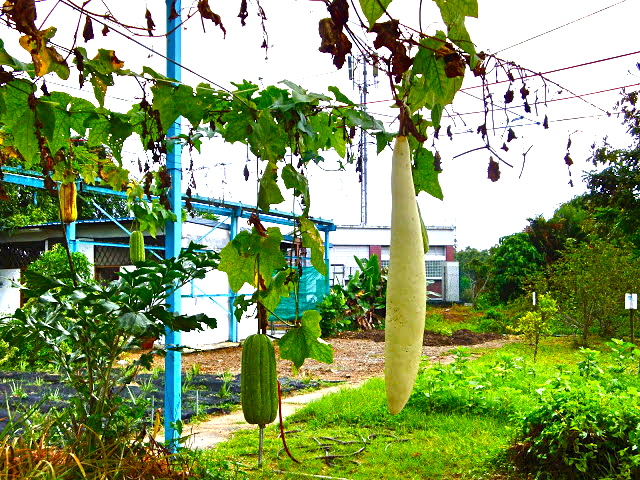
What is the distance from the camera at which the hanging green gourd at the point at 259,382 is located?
1.86m

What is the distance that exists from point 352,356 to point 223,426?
557 centimetres

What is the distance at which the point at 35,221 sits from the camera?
13.4m

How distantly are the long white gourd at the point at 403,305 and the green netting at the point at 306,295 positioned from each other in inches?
490

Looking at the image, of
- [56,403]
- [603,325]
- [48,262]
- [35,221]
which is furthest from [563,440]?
[35,221]

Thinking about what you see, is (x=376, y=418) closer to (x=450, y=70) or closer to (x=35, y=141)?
(x=35, y=141)

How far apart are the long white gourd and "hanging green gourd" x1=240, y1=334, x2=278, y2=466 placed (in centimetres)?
105

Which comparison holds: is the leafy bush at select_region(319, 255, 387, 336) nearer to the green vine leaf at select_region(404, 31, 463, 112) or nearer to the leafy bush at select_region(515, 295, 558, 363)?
the leafy bush at select_region(515, 295, 558, 363)

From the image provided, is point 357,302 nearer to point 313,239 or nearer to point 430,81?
point 313,239

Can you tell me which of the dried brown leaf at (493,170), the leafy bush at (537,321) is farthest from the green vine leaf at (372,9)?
the leafy bush at (537,321)

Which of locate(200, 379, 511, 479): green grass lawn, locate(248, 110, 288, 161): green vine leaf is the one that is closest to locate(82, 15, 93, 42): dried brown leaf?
locate(248, 110, 288, 161): green vine leaf

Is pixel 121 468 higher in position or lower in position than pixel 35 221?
lower

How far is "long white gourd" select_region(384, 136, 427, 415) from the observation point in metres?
0.85

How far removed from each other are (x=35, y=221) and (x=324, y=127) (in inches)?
501

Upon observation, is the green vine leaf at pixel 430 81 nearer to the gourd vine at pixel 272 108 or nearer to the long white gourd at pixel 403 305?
the gourd vine at pixel 272 108
